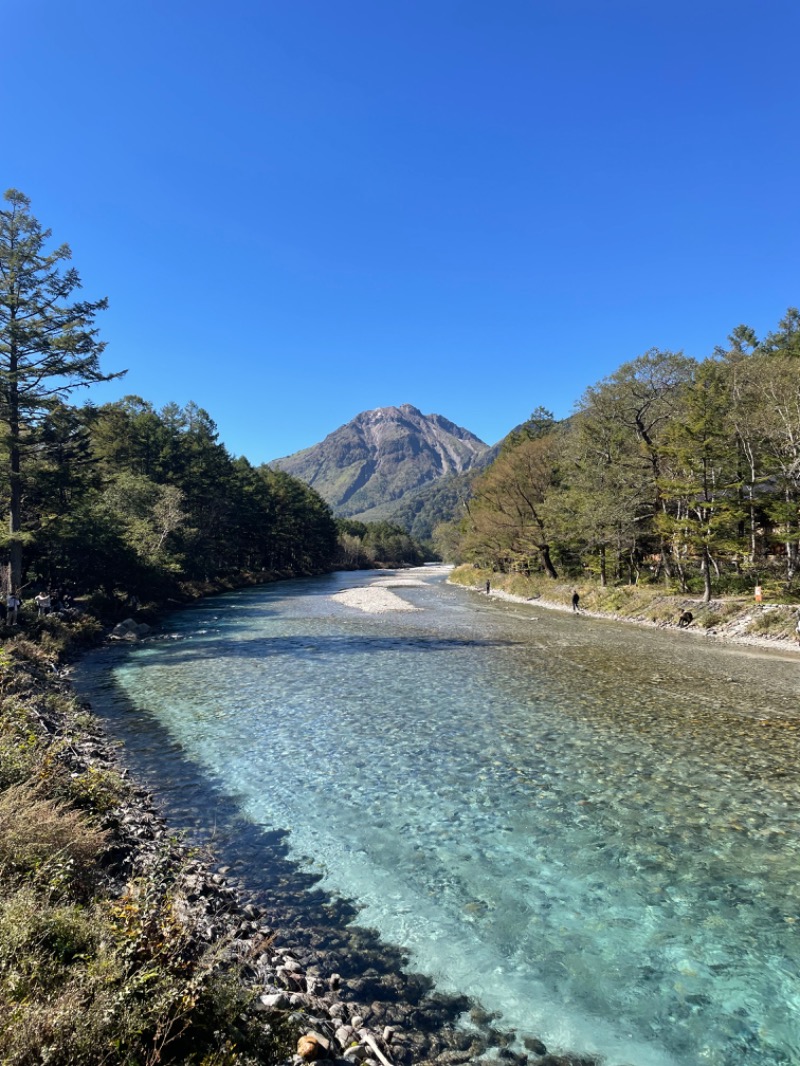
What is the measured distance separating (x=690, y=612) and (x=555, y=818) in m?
25.9

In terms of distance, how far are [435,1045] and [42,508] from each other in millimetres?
33476

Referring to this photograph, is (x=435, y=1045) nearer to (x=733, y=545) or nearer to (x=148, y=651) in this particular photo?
(x=148, y=651)

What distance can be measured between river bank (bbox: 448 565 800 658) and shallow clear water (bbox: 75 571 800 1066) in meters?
4.29

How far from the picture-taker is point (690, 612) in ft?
102

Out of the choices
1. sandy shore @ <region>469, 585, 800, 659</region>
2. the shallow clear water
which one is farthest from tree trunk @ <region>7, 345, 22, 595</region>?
sandy shore @ <region>469, 585, 800, 659</region>

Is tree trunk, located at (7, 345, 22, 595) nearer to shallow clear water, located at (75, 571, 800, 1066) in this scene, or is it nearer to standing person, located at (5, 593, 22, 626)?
standing person, located at (5, 593, 22, 626)

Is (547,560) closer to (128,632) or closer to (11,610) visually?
(128,632)

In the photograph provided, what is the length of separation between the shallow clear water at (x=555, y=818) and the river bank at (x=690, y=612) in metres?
4.29

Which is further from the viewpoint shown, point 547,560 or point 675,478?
point 547,560

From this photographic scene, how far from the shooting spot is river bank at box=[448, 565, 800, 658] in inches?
1014

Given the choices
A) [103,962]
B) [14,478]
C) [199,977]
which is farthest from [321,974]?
[14,478]

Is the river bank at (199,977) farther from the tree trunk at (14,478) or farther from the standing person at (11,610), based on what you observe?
the tree trunk at (14,478)

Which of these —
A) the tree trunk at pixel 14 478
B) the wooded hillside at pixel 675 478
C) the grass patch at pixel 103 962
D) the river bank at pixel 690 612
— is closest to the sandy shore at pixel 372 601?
the river bank at pixel 690 612

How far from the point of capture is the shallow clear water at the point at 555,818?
567 cm
